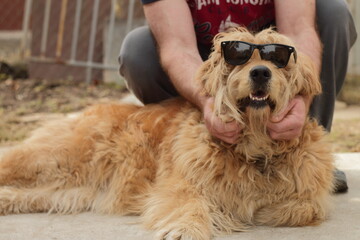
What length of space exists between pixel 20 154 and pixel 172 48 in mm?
1331

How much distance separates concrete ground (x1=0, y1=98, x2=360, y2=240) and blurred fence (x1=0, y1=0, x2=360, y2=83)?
258 inches

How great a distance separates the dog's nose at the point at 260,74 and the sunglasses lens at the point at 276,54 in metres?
0.15

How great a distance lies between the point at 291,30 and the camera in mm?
4066

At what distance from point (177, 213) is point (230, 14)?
5.54ft

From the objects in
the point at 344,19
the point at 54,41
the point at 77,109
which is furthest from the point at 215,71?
the point at 54,41

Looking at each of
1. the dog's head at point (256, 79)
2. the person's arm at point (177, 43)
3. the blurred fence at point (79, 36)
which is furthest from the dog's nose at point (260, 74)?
the blurred fence at point (79, 36)

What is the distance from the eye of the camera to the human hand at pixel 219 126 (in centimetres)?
337


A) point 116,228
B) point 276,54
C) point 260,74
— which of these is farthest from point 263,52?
point 116,228

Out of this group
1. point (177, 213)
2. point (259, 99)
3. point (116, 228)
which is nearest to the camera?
point (259, 99)

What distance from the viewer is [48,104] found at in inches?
335

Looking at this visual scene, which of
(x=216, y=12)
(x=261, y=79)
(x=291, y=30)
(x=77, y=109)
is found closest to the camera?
(x=261, y=79)

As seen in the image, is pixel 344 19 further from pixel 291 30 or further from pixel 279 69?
pixel 279 69

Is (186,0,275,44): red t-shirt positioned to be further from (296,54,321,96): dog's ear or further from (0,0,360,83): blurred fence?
(0,0,360,83): blurred fence

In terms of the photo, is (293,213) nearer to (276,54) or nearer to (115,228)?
(276,54)
